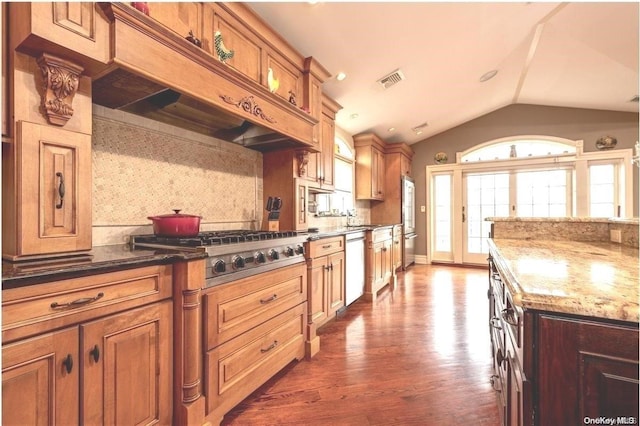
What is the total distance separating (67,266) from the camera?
980 mm

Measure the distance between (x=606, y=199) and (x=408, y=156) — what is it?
3484mm

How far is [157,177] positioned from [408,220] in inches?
185

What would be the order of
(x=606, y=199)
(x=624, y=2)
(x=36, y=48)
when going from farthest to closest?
(x=606, y=199)
(x=624, y=2)
(x=36, y=48)

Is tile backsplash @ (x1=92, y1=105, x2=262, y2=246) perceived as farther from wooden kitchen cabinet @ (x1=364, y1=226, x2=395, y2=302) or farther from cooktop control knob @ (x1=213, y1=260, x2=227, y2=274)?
wooden kitchen cabinet @ (x1=364, y1=226, x2=395, y2=302)

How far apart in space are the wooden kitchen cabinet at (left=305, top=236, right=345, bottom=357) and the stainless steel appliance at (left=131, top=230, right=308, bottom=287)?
1.43ft

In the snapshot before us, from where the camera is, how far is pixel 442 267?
5922mm

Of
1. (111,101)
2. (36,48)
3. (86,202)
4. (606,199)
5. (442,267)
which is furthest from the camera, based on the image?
(442,267)

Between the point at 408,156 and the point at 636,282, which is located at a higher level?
the point at 408,156

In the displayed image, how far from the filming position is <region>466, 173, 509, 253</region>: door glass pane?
229 inches

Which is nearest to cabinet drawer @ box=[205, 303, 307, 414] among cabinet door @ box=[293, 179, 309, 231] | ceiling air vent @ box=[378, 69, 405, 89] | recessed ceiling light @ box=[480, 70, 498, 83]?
cabinet door @ box=[293, 179, 309, 231]

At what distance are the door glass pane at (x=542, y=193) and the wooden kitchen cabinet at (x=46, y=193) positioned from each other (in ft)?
21.7

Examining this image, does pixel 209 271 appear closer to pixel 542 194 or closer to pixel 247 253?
pixel 247 253

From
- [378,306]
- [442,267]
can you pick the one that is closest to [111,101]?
[378,306]

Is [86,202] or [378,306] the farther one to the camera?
[378,306]
